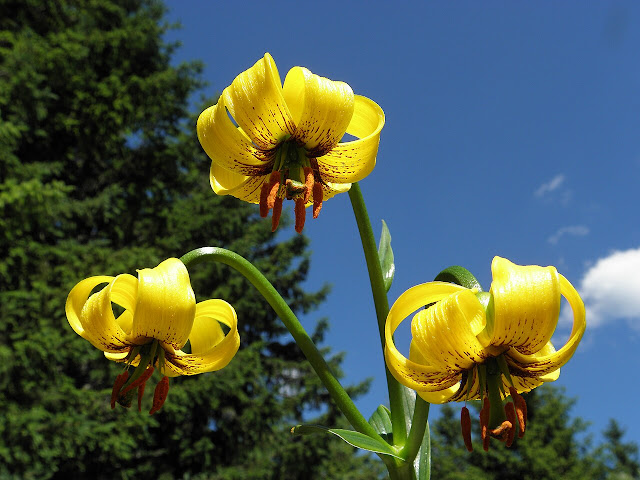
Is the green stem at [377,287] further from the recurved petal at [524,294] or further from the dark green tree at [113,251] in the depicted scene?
the dark green tree at [113,251]

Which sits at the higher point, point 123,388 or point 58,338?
point 58,338

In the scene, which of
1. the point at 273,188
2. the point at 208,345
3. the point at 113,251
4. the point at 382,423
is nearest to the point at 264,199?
the point at 273,188

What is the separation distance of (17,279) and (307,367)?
449cm

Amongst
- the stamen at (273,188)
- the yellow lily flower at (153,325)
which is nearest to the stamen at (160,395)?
the yellow lily flower at (153,325)

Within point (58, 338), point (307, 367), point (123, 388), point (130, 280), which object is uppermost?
point (307, 367)

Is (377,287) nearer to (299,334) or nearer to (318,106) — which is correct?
(299,334)

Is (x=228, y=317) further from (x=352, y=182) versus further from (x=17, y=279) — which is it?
(x=17, y=279)

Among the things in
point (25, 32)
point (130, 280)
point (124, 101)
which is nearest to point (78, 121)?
point (124, 101)

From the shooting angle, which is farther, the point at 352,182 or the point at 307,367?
the point at 307,367

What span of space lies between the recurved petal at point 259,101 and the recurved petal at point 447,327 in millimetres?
300

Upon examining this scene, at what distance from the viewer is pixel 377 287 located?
28.4 inches

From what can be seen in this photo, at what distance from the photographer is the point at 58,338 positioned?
5719mm

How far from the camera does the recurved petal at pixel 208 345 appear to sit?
69 centimetres

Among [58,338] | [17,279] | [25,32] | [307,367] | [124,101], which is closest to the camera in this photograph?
[58,338]
